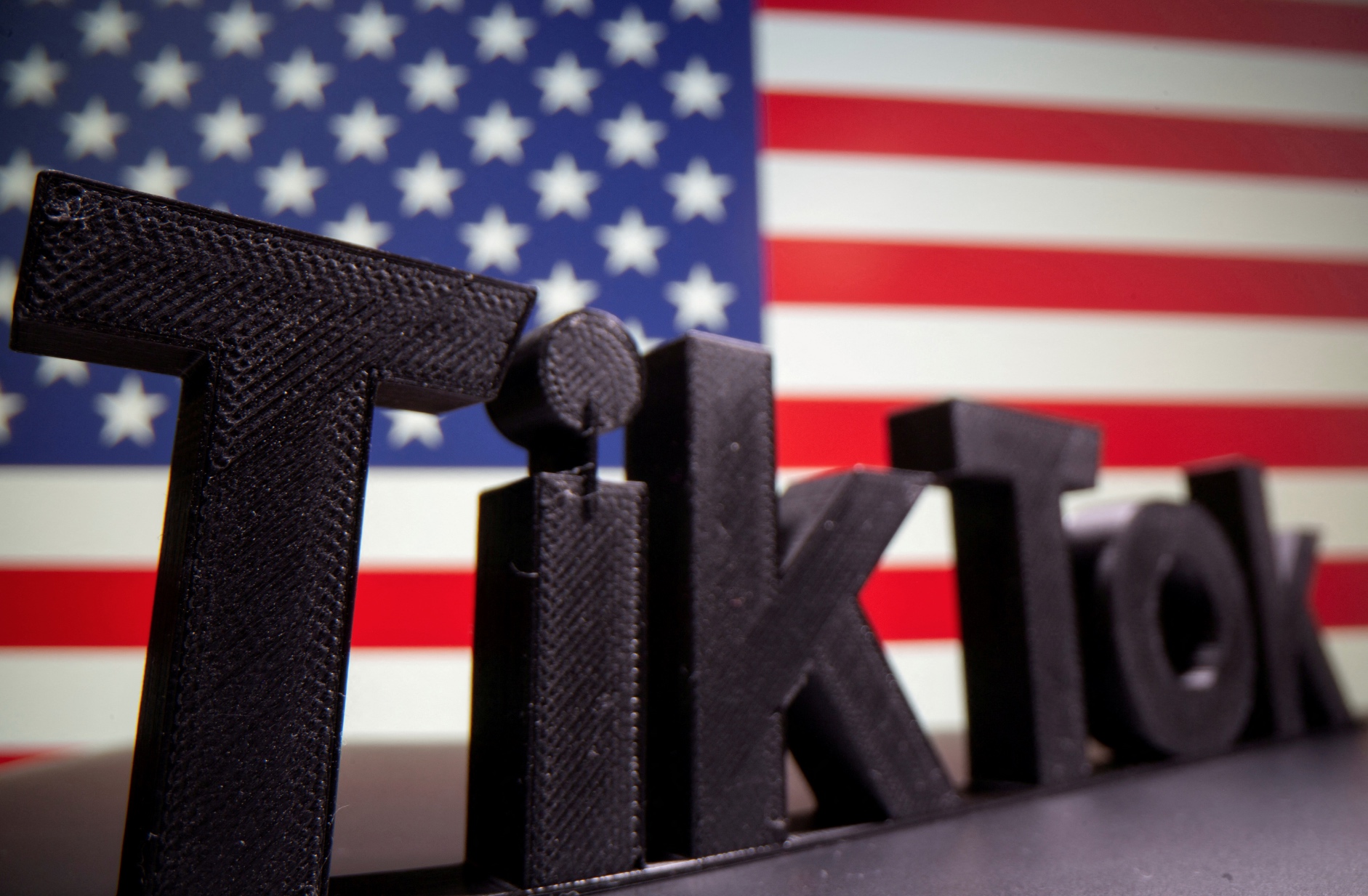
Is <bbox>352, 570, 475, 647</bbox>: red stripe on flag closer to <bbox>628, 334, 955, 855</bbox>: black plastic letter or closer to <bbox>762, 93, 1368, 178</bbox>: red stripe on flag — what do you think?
<bbox>628, 334, 955, 855</bbox>: black plastic letter

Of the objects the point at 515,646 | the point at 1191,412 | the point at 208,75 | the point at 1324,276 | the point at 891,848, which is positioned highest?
the point at 208,75

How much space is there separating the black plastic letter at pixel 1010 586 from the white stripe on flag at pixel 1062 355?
1.92 feet

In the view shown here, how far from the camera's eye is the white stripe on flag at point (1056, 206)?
1.42 meters

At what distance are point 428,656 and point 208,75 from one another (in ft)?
3.08

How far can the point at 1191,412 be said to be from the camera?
148 centimetres

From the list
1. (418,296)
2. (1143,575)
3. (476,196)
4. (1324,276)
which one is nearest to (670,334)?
(476,196)

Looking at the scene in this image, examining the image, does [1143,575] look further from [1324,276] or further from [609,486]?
[1324,276]

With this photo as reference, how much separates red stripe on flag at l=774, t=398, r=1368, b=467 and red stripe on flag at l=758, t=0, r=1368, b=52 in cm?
72

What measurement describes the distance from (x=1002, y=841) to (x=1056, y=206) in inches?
49.0

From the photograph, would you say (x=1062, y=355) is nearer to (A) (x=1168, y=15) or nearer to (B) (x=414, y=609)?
(A) (x=1168, y=15)

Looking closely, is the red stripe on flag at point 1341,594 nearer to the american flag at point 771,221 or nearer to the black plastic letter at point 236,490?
the american flag at point 771,221

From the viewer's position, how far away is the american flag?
1.16 metres

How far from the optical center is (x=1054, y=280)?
4.81ft

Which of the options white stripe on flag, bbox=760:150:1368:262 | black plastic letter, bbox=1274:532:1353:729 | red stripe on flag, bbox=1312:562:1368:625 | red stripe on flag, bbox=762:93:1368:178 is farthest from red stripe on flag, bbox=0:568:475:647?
red stripe on flag, bbox=1312:562:1368:625
